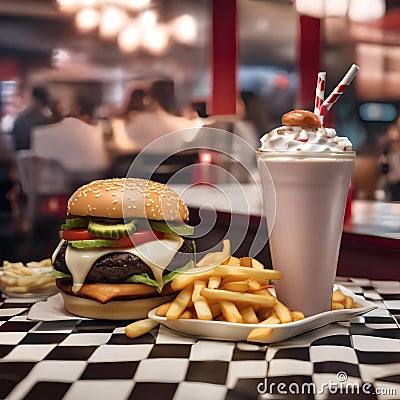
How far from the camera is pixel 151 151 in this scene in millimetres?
4184

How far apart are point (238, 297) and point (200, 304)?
10cm

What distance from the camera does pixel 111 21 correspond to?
462 cm

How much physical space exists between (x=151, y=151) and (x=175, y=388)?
3189 mm

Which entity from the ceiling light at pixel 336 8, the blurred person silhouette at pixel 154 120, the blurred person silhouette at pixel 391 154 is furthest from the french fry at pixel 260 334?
the blurred person silhouette at pixel 391 154

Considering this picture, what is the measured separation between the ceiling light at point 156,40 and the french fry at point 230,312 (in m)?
3.75

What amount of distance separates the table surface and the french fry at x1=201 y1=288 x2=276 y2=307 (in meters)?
1.49

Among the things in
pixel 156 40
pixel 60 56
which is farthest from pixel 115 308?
pixel 156 40

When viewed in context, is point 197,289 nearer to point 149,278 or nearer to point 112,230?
point 149,278

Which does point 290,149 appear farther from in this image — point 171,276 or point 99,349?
point 99,349

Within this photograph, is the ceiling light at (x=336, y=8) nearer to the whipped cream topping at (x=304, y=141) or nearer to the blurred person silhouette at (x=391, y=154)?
the blurred person silhouette at (x=391, y=154)

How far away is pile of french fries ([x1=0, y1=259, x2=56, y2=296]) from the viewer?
1859 mm

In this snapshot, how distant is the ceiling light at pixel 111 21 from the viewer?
4.59m

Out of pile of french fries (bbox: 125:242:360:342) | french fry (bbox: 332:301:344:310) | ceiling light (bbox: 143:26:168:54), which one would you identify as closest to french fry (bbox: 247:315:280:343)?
pile of french fries (bbox: 125:242:360:342)

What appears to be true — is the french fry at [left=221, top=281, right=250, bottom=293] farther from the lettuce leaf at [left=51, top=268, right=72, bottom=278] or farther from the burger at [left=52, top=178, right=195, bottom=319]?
the lettuce leaf at [left=51, top=268, right=72, bottom=278]
